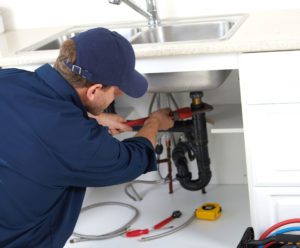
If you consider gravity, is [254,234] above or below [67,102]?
below

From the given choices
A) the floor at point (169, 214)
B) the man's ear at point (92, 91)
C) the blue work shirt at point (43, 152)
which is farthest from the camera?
the floor at point (169, 214)

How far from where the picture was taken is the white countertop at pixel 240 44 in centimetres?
177

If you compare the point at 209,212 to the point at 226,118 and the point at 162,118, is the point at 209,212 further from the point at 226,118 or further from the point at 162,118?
the point at 162,118

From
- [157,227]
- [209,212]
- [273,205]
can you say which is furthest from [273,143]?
[157,227]

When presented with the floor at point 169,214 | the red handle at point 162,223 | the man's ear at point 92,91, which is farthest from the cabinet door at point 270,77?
the red handle at point 162,223

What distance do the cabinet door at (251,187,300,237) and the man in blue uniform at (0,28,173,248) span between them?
474 millimetres

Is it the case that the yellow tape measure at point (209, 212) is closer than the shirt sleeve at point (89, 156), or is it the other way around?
the shirt sleeve at point (89, 156)

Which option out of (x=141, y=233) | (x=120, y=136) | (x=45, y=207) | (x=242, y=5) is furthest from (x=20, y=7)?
(x=45, y=207)

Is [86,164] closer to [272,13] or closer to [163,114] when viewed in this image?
[163,114]

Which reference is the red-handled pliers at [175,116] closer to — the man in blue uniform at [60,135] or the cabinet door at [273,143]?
the cabinet door at [273,143]

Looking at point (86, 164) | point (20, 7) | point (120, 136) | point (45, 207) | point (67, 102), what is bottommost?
point (120, 136)

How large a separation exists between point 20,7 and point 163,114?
1048 millimetres

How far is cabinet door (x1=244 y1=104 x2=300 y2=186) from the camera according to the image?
6.02 feet

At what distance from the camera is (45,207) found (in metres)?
1.61
